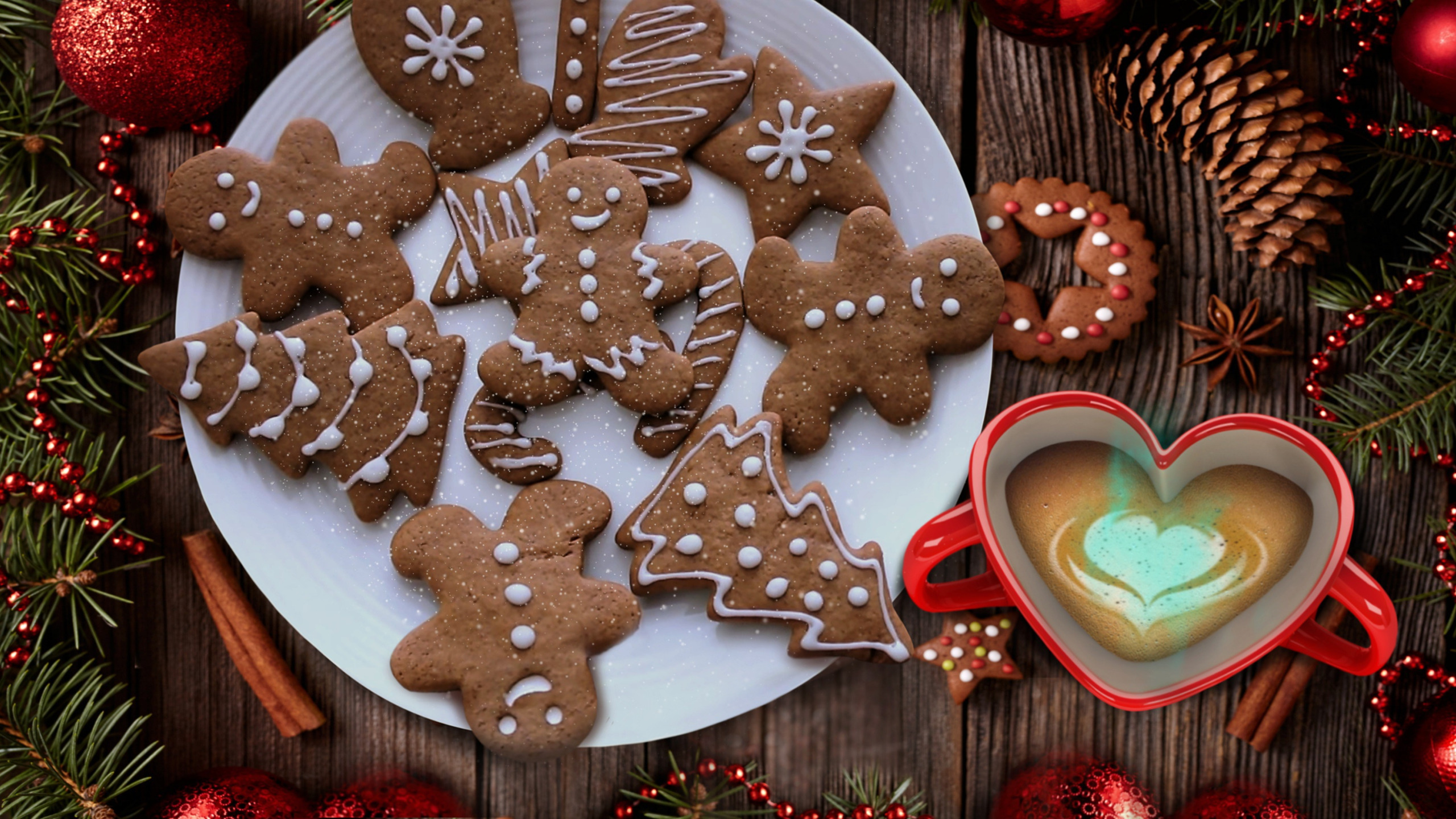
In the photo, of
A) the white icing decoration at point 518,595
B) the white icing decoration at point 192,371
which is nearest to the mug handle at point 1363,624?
the white icing decoration at point 518,595

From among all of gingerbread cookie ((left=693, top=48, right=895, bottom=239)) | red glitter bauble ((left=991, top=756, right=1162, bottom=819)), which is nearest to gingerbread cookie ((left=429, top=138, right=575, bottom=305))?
gingerbread cookie ((left=693, top=48, right=895, bottom=239))

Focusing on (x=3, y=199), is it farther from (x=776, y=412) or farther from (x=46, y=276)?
(x=776, y=412)

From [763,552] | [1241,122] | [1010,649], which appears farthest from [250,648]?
[1241,122]

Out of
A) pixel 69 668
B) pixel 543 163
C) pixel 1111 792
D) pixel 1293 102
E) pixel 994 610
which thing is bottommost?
pixel 69 668

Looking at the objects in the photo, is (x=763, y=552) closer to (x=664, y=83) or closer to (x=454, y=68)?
(x=664, y=83)

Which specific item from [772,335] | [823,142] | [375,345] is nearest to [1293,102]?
[823,142]

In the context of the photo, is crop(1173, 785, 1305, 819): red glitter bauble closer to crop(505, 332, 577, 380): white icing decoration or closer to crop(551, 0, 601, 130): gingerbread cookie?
crop(505, 332, 577, 380): white icing decoration

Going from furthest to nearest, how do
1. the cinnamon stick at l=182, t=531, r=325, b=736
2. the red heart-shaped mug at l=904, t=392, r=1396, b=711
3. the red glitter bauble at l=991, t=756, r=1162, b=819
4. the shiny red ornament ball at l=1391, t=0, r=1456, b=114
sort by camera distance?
the cinnamon stick at l=182, t=531, r=325, b=736 → the red glitter bauble at l=991, t=756, r=1162, b=819 → the red heart-shaped mug at l=904, t=392, r=1396, b=711 → the shiny red ornament ball at l=1391, t=0, r=1456, b=114
